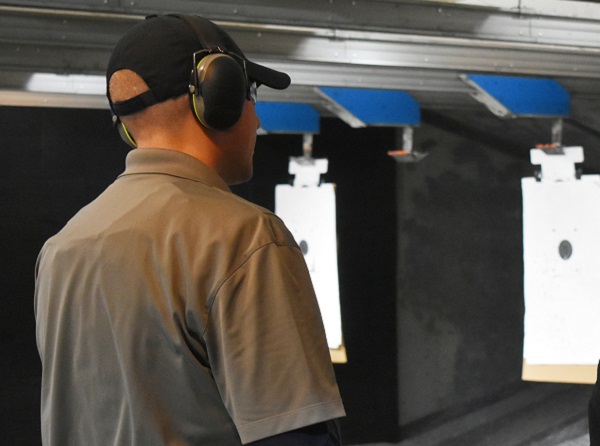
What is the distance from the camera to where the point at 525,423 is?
Result: 4969mm

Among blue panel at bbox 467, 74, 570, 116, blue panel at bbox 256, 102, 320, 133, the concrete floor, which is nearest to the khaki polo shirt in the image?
blue panel at bbox 467, 74, 570, 116

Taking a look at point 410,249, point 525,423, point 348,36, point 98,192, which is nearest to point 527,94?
point 348,36

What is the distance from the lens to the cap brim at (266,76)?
1042mm

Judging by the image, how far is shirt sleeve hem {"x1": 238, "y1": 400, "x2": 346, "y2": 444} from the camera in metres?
0.79

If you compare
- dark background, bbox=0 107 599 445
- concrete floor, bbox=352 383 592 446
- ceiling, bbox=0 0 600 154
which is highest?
ceiling, bbox=0 0 600 154

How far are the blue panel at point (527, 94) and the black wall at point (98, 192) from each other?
1377 mm

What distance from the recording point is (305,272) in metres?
0.84

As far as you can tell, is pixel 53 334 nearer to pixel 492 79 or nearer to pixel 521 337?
pixel 492 79

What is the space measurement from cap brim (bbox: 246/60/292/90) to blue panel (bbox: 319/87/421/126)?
3139 millimetres

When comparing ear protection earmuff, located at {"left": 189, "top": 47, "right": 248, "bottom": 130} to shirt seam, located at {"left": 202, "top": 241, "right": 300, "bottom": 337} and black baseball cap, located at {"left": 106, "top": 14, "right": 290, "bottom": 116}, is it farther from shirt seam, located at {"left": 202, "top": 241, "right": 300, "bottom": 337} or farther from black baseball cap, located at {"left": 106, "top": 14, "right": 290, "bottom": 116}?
shirt seam, located at {"left": 202, "top": 241, "right": 300, "bottom": 337}

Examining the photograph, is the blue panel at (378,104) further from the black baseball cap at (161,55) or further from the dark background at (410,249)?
the black baseball cap at (161,55)

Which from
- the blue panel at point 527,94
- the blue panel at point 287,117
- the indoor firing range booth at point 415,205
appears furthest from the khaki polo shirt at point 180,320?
the blue panel at point 287,117

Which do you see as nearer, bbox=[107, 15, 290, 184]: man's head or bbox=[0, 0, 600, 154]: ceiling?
bbox=[107, 15, 290, 184]: man's head

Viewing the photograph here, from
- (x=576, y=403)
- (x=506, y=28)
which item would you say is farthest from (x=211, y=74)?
(x=576, y=403)
